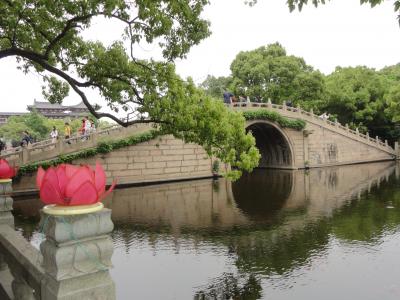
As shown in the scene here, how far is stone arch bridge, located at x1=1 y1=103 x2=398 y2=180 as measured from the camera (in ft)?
56.6

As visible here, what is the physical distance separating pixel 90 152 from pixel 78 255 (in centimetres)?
1601

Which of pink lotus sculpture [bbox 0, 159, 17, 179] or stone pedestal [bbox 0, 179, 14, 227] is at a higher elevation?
pink lotus sculpture [bbox 0, 159, 17, 179]

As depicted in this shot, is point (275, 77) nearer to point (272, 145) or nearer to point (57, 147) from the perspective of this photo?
point (272, 145)

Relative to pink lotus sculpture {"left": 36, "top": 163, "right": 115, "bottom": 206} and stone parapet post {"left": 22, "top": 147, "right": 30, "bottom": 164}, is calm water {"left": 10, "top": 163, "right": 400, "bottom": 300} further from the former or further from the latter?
pink lotus sculpture {"left": 36, "top": 163, "right": 115, "bottom": 206}

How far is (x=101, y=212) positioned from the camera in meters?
1.88

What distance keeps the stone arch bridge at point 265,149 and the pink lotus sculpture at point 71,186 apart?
1469 centimetres

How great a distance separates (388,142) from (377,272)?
106 ft

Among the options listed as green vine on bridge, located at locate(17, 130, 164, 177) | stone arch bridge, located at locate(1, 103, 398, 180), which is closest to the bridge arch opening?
stone arch bridge, located at locate(1, 103, 398, 180)

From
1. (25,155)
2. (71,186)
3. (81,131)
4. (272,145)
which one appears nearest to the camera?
(71,186)

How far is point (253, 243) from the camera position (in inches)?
346

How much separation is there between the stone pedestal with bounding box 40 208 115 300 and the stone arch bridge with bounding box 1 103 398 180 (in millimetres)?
14682

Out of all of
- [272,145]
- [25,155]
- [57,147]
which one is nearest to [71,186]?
[25,155]

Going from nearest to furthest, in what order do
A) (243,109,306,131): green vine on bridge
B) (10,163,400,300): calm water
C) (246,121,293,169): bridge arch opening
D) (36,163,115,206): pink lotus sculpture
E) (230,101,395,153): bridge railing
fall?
(36,163,115,206): pink lotus sculpture → (10,163,400,300): calm water → (243,109,306,131): green vine on bridge → (230,101,395,153): bridge railing → (246,121,293,169): bridge arch opening

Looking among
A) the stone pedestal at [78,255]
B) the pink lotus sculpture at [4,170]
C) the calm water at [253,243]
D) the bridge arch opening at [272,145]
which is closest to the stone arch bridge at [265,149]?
→ the bridge arch opening at [272,145]
